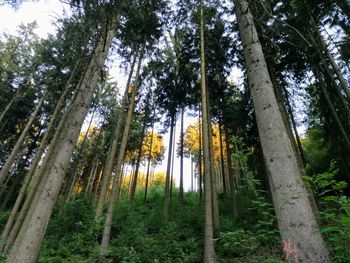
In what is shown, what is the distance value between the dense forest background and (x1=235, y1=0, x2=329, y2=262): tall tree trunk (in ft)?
0.04

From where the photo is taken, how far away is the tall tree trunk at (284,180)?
5.91ft

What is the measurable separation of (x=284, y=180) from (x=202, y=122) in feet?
29.8

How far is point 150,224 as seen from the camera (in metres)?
12.3

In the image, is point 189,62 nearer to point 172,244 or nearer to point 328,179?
point 172,244

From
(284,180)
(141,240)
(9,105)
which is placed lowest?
(141,240)

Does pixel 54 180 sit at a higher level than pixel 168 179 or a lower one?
lower

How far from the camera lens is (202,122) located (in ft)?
36.7

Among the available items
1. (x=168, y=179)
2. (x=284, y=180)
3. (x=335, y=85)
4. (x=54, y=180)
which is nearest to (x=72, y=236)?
(x=168, y=179)

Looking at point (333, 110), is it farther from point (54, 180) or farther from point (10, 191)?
point (10, 191)

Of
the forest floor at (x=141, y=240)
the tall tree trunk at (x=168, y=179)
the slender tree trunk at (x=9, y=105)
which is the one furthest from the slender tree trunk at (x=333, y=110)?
the slender tree trunk at (x=9, y=105)

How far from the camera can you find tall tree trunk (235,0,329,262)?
1.80 meters

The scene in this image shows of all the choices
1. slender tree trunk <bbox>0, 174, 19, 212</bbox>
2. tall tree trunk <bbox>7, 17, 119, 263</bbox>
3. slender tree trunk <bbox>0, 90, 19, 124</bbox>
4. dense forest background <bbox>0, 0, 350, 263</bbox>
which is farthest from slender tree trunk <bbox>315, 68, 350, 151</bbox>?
slender tree trunk <bbox>0, 174, 19, 212</bbox>

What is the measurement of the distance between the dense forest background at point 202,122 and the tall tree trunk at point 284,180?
12 mm

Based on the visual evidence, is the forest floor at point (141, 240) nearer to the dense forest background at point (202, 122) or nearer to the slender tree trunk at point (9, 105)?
the dense forest background at point (202, 122)
